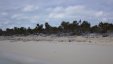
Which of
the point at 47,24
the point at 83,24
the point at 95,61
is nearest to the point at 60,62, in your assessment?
the point at 95,61

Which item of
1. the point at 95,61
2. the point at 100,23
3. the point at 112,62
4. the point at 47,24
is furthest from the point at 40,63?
the point at 47,24

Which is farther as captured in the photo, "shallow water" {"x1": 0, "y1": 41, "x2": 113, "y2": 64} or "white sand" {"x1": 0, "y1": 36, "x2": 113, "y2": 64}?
"white sand" {"x1": 0, "y1": 36, "x2": 113, "y2": 64}

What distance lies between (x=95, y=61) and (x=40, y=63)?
2.32 metres

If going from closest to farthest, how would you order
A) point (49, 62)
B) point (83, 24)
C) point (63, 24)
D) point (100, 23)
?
point (49, 62) < point (100, 23) < point (83, 24) < point (63, 24)

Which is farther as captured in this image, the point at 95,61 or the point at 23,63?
the point at 23,63

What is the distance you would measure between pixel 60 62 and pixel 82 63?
100 centimetres

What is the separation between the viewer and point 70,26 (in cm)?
4694

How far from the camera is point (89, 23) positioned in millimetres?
47188

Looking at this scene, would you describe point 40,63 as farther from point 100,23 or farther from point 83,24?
point 83,24

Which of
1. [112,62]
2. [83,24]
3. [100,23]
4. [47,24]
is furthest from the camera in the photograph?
[47,24]

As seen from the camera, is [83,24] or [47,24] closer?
[83,24]

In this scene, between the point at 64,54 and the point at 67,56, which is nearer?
the point at 67,56

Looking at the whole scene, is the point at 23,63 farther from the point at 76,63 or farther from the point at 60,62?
the point at 76,63

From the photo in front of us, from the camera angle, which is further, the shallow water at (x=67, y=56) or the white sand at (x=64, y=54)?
the white sand at (x=64, y=54)
